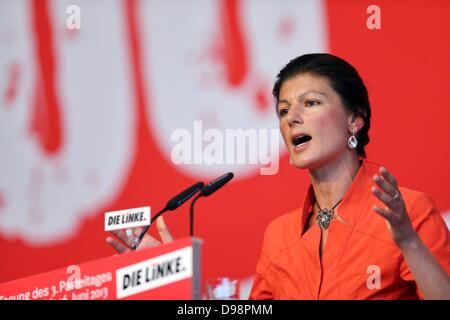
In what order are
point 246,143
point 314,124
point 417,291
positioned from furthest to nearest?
point 246,143 < point 314,124 < point 417,291

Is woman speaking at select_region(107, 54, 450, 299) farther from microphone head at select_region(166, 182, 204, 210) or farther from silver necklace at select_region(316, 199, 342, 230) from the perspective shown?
microphone head at select_region(166, 182, 204, 210)

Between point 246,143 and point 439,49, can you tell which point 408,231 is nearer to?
point 246,143

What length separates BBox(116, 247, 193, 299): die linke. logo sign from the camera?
1.25 m

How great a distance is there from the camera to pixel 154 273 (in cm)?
129

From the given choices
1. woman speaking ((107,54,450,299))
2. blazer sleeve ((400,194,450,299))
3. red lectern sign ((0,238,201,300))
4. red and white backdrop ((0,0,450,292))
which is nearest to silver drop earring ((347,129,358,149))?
woman speaking ((107,54,450,299))

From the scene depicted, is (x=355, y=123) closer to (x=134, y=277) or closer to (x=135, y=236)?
(x=135, y=236)

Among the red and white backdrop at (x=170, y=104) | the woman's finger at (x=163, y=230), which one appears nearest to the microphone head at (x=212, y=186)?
the woman's finger at (x=163, y=230)

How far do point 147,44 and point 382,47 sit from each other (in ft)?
3.04

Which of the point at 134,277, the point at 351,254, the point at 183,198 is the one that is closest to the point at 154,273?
the point at 134,277

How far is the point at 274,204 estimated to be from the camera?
271 cm

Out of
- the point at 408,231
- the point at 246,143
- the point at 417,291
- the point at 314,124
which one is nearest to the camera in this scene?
the point at 408,231

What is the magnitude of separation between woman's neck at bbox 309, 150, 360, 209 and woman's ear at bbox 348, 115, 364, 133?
0.27 feet

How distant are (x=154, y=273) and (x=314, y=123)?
879mm


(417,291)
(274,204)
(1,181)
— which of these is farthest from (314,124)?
(1,181)
